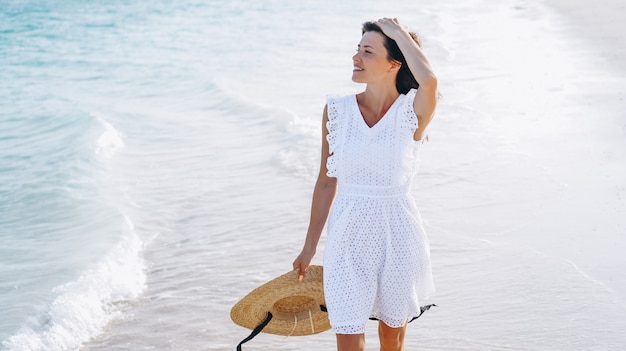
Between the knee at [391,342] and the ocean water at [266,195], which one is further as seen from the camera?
the ocean water at [266,195]

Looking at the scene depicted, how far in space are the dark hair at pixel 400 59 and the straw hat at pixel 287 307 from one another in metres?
0.87

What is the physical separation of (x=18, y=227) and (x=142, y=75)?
9.68 meters

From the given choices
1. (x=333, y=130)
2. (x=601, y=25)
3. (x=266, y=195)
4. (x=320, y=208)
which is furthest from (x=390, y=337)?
(x=601, y=25)

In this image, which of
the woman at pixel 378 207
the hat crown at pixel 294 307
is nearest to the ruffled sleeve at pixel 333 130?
the woman at pixel 378 207

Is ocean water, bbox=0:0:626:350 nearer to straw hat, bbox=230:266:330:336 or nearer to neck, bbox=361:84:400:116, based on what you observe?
straw hat, bbox=230:266:330:336

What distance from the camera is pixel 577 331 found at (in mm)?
5160

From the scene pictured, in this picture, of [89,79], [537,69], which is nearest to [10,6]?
[89,79]

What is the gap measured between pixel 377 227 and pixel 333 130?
1.49 feet

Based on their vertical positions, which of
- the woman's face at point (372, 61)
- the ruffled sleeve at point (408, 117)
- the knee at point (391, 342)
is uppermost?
the woman's face at point (372, 61)

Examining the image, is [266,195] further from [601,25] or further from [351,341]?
[601,25]

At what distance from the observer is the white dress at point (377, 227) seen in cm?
353

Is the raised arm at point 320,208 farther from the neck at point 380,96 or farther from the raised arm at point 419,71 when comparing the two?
the raised arm at point 419,71

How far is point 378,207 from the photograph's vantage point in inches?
140

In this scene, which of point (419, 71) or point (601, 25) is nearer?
point (419, 71)
